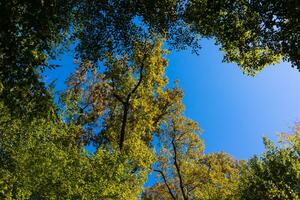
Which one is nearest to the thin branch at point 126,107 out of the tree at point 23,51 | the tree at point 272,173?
the tree at point 272,173

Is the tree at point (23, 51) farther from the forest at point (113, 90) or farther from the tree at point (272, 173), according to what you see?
the tree at point (272, 173)

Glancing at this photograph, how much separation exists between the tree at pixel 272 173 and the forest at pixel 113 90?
0.10 m

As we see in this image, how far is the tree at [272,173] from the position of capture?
36.8m

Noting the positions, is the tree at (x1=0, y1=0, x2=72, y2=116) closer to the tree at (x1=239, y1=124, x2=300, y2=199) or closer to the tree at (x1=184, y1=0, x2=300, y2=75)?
the tree at (x1=184, y1=0, x2=300, y2=75)

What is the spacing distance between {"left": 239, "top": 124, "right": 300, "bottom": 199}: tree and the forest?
0.34ft

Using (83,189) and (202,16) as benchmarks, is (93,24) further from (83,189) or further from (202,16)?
(83,189)

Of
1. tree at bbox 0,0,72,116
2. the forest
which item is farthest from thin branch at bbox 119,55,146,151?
tree at bbox 0,0,72,116

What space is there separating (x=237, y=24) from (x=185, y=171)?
3468 centimetres

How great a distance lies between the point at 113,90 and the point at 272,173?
779 inches

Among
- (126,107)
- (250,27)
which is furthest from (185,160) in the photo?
(250,27)

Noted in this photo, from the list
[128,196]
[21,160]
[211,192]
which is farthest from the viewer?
[211,192]

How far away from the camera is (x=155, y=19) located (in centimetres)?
2642

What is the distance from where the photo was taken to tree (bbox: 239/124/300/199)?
3684 cm

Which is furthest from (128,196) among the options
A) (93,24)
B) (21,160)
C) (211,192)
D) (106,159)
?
(93,24)
